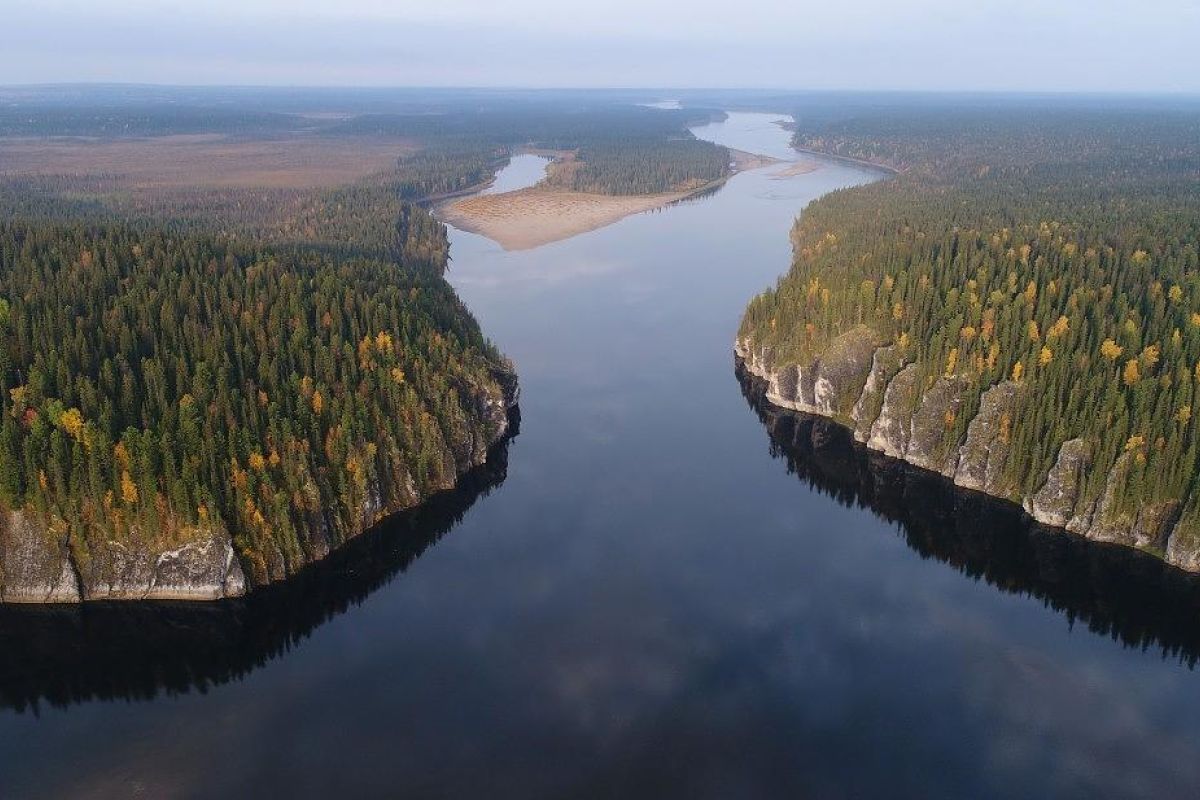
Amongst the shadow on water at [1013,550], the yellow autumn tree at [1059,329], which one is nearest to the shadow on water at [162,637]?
the shadow on water at [1013,550]

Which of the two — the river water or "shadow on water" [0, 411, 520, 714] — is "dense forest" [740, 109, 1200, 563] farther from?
"shadow on water" [0, 411, 520, 714]

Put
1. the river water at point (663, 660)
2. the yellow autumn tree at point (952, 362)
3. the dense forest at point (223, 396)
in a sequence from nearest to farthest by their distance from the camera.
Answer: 1. the river water at point (663, 660)
2. the dense forest at point (223, 396)
3. the yellow autumn tree at point (952, 362)

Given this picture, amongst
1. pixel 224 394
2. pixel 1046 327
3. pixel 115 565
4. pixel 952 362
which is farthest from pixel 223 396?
pixel 1046 327

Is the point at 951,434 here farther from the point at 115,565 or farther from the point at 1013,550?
the point at 115,565

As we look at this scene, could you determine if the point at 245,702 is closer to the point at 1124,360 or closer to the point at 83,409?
the point at 83,409

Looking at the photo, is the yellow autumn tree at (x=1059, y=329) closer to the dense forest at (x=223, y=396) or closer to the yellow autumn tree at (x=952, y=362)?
the yellow autumn tree at (x=952, y=362)

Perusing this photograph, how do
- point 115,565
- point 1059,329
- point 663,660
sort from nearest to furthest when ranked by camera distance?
point 663,660, point 115,565, point 1059,329

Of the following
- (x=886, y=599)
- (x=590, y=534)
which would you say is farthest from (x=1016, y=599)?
(x=590, y=534)
